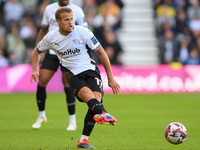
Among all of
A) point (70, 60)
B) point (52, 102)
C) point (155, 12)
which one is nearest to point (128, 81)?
point (52, 102)

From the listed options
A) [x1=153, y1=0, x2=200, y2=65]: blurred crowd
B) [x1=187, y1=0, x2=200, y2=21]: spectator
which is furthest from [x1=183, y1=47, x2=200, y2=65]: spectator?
[x1=187, y1=0, x2=200, y2=21]: spectator

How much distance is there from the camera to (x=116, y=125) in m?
9.09

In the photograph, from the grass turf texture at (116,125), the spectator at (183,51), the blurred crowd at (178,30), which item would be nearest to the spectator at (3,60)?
the grass turf texture at (116,125)

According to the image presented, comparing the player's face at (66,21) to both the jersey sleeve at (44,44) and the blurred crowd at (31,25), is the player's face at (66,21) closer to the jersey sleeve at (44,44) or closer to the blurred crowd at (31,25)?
the jersey sleeve at (44,44)

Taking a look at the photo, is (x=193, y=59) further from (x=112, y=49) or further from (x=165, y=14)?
(x=112, y=49)

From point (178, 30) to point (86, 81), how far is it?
14.7 meters

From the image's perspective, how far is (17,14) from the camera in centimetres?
2005

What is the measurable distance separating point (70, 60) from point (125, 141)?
1568 millimetres

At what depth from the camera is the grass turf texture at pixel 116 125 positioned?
6730 mm

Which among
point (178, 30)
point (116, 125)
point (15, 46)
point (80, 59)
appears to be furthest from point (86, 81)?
point (178, 30)

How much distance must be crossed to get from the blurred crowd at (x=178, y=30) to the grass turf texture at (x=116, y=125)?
349 centimetres

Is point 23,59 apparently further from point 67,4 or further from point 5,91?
point 67,4

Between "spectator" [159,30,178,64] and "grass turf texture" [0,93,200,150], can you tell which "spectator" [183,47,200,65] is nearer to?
"spectator" [159,30,178,64]

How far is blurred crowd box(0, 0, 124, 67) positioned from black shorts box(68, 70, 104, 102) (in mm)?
11185
